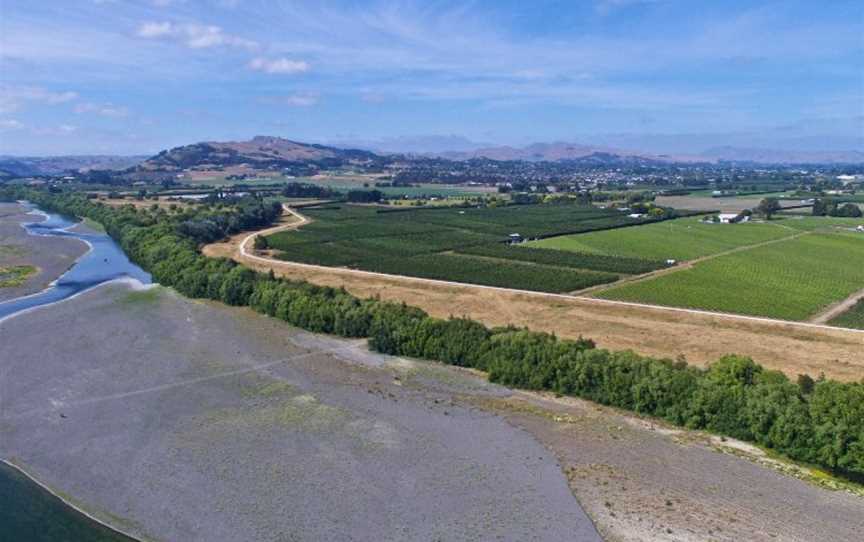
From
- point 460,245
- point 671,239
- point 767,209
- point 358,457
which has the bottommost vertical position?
point 358,457

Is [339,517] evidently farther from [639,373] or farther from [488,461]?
[639,373]

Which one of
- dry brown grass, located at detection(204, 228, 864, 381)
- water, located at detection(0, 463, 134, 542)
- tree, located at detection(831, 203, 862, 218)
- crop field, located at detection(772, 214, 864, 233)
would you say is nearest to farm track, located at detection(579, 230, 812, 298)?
dry brown grass, located at detection(204, 228, 864, 381)

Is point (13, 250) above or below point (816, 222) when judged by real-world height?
below

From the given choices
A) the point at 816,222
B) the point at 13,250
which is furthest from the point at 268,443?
the point at 816,222

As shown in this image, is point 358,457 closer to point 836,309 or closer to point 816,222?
point 836,309

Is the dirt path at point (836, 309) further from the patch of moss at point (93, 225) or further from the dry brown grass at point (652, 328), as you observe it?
the patch of moss at point (93, 225)

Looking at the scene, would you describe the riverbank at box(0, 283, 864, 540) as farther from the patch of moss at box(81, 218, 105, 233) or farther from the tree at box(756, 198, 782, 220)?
the tree at box(756, 198, 782, 220)

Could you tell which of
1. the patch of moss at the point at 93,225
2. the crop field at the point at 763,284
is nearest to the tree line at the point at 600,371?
the crop field at the point at 763,284

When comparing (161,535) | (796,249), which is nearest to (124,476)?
(161,535)
